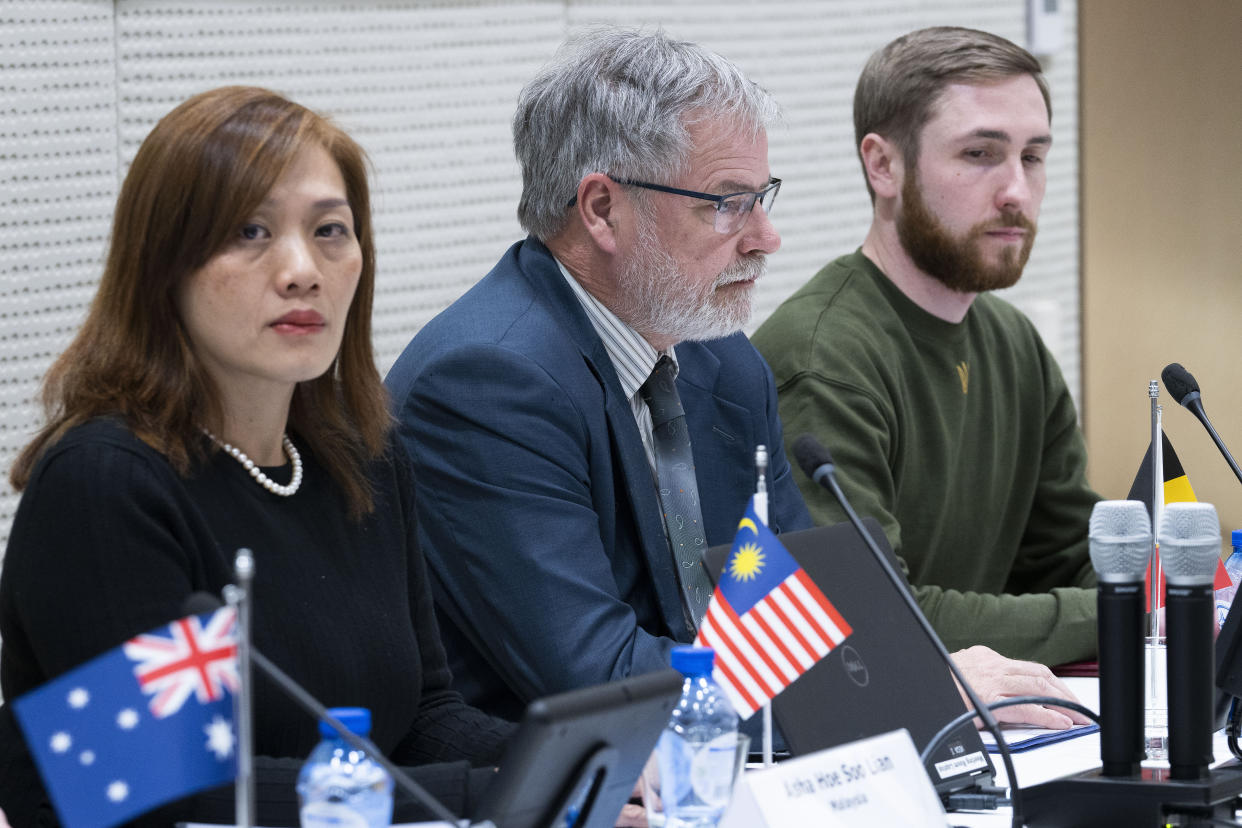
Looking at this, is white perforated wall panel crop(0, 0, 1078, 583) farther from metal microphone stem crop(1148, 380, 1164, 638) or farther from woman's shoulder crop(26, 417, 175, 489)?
metal microphone stem crop(1148, 380, 1164, 638)

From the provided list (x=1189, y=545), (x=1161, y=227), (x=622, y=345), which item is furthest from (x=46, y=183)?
(x=1161, y=227)

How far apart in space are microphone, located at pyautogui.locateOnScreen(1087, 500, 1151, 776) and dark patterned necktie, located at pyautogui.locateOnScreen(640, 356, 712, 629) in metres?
0.72

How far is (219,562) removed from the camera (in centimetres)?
161

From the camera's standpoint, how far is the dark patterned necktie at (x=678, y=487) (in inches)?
84.6

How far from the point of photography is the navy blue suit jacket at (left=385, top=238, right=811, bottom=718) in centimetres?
194

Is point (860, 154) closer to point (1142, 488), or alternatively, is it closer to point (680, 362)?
point (680, 362)

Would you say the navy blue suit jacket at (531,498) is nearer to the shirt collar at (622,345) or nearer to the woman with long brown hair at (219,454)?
the shirt collar at (622,345)

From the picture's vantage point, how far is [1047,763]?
5.95ft

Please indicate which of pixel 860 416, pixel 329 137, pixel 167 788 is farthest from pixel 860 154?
pixel 167 788

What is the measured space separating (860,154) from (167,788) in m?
2.10

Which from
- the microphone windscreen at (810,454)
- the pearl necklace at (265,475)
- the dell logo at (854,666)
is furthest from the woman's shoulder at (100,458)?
the dell logo at (854,666)

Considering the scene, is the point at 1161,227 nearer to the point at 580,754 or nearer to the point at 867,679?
the point at 867,679

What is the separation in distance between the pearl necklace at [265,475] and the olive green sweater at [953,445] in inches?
38.1

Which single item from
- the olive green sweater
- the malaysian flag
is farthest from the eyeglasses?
the malaysian flag
